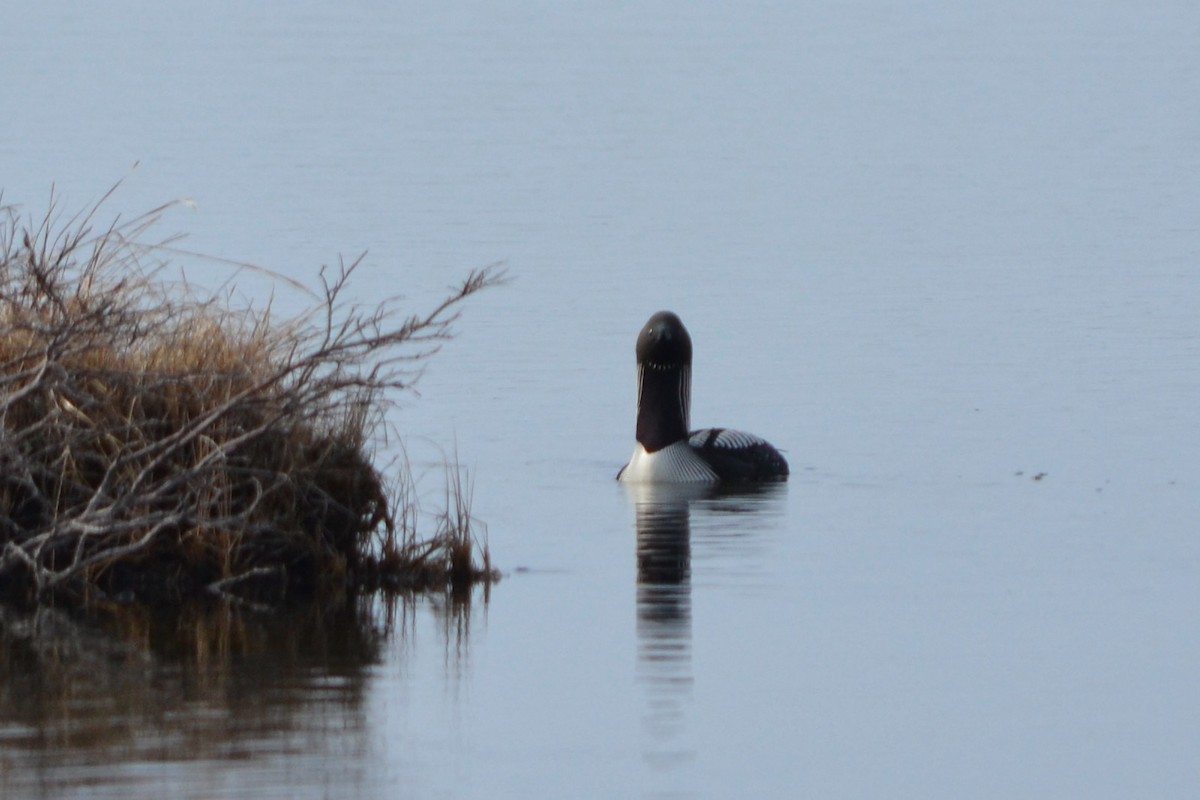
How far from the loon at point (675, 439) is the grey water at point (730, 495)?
32 cm

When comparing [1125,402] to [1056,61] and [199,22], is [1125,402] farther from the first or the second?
[199,22]

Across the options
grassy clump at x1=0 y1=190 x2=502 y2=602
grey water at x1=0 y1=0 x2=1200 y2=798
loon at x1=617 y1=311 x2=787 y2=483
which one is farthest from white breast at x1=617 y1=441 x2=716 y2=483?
grassy clump at x1=0 y1=190 x2=502 y2=602

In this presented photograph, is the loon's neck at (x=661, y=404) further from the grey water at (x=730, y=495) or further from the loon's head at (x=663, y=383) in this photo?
the grey water at (x=730, y=495)

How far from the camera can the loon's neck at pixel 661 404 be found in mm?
16219

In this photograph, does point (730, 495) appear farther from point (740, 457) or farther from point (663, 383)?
point (663, 383)

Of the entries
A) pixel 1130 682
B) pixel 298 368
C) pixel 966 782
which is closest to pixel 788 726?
pixel 966 782

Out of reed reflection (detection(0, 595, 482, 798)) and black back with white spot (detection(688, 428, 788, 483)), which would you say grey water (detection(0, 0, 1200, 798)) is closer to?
reed reflection (detection(0, 595, 482, 798))

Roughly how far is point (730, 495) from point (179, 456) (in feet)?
17.1

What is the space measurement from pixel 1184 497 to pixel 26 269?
6694 mm

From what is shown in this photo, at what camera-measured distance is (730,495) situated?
15.4 metres

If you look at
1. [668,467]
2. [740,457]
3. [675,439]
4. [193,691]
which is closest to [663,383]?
[675,439]

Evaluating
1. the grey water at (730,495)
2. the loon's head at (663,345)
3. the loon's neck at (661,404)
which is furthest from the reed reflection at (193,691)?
the loon's head at (663,345)

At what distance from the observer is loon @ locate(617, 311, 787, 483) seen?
52.2ft

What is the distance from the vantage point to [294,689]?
9.40 m
